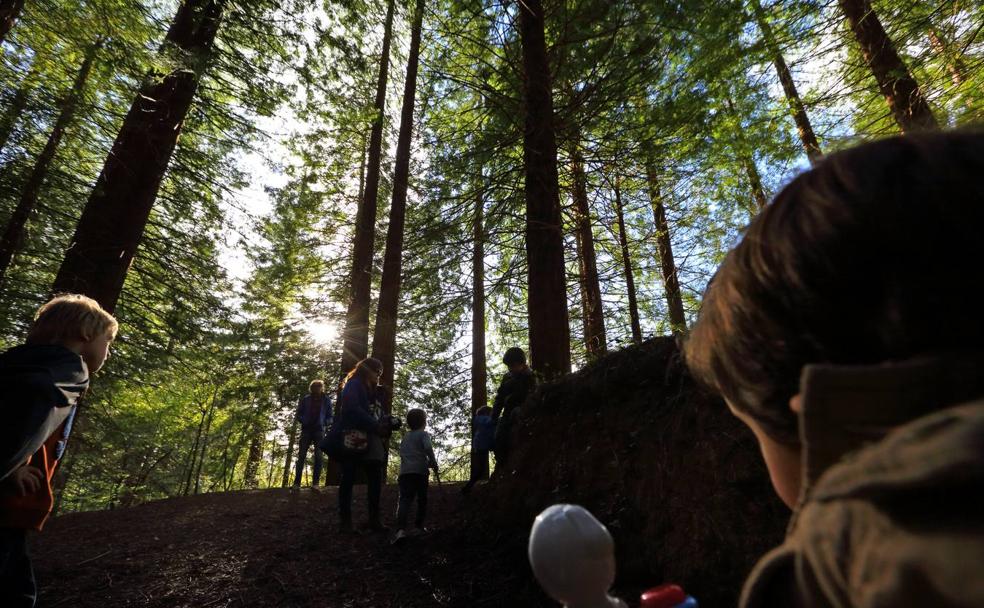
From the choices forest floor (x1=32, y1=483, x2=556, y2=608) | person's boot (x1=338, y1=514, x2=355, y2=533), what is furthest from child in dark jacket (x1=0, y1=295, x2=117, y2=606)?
person's boot (x1=338, y1=514, x2=355, y2=533)

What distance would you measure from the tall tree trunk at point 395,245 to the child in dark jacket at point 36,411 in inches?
243

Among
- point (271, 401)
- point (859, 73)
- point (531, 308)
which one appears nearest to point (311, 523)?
point (531, 308)

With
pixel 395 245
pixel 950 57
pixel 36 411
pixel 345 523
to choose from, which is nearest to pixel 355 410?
pixel 345 523

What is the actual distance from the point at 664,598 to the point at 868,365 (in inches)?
21.4

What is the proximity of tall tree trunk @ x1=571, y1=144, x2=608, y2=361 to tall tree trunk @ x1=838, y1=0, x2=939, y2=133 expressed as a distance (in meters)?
3.89

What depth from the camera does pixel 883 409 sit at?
565 millimetres

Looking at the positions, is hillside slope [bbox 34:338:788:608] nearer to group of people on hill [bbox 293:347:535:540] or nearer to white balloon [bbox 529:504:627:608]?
group of people on hill [bbox 293:347:535:540]

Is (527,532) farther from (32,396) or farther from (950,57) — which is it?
(950,57)

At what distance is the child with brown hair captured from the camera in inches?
16.8

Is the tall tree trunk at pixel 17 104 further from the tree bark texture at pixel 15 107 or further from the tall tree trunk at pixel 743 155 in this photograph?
the tall tree trunk at pixel 743 155

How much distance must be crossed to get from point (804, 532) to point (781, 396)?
0.76ft

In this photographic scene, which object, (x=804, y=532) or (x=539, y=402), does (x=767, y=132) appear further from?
(x=804, y=532)

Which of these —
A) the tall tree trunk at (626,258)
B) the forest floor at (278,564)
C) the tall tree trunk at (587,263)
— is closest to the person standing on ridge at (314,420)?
the forest floor at (278,564)

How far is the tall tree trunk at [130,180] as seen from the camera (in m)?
5.48
